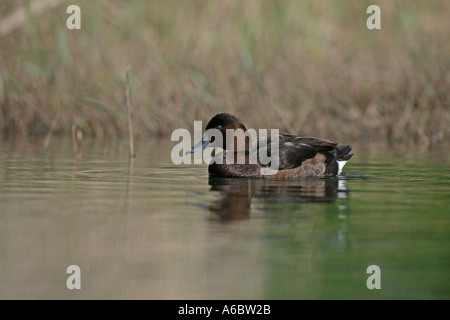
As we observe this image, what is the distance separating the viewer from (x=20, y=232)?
605cm

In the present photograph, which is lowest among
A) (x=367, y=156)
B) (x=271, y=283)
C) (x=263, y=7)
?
(x=271, y=283)

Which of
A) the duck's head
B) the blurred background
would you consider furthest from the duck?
the blurred background

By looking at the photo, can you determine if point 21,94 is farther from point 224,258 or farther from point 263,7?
point 224,258

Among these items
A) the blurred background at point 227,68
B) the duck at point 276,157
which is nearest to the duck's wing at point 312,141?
the duck at point 276,157

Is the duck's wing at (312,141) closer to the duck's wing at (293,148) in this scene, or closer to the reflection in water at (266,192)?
the duck's wing at (293,148)

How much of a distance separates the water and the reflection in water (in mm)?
17

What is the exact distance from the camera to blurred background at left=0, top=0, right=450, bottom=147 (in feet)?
49.6

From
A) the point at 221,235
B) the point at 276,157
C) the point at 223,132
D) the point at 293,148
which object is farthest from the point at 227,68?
the point at 221,235

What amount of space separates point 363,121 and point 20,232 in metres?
10.5

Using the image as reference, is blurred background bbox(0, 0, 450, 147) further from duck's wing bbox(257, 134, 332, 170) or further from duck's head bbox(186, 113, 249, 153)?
duck's wing bbox(257, 134, 332, 170)

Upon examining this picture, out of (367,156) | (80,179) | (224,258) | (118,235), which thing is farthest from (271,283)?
(367,156)

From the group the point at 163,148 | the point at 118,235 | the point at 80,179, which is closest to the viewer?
the point at 118,235

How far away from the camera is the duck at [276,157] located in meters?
9.64

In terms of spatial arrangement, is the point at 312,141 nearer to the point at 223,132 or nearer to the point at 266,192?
the point at 223,132
